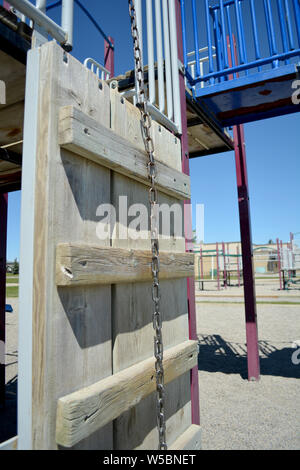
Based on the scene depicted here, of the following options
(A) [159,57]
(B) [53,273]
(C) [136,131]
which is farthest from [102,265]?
(A) [159,57]

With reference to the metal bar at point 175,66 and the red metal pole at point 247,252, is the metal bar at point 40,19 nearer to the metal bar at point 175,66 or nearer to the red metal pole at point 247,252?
the metal bar at point 175,66

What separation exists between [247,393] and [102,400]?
147 inches

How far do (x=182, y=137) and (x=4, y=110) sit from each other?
1.54 meters

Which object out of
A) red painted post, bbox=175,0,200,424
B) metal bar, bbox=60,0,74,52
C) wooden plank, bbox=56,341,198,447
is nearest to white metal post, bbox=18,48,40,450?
wooden plank, bbox=56,341,198,447

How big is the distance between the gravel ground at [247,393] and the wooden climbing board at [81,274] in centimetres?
161

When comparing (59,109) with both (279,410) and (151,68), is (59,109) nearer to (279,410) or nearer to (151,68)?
(151,68)

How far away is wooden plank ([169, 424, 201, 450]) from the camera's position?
216 centimetres

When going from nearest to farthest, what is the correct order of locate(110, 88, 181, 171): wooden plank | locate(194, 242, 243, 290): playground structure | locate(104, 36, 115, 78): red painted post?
locate(110, 88, 181, 171): wooden plank
locate(104, 36, 115, 78): red painted post
locate(194, 242, 243, 290): playground structure

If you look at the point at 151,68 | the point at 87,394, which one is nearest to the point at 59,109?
the point at 87,394

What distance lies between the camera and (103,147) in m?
1.70

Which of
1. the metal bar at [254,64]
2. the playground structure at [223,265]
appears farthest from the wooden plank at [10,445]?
the playground structure at [223,265]

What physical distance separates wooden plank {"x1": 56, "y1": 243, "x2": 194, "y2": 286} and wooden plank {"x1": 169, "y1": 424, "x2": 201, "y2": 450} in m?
1.10

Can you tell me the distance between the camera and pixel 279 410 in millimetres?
3949

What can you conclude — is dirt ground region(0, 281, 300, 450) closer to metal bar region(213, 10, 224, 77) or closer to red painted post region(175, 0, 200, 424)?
red painted post region(175, 0, 200, 424)
